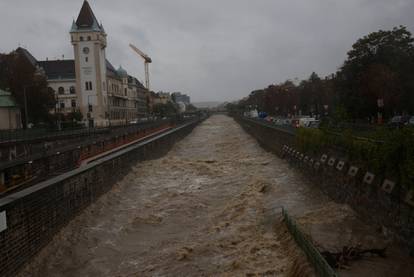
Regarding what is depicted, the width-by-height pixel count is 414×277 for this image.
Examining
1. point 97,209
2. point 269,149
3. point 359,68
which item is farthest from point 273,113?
point 97,209

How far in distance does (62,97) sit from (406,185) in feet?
307

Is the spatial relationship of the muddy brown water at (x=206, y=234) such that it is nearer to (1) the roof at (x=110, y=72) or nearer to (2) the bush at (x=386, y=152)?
(2) the bush at (x=386, y=152)

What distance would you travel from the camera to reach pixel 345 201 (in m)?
13.9

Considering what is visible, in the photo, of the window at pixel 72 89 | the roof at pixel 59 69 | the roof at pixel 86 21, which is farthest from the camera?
the roof at pixel 59 69

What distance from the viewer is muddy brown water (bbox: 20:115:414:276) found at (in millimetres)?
9672

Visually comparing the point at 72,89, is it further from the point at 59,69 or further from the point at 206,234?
the point at 206,234

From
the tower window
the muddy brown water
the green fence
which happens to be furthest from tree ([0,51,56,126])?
the green fence

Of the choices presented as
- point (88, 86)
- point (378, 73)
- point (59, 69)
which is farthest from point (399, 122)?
point (59, 69)

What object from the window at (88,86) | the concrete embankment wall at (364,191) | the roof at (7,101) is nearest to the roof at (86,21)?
the window at (88,86)

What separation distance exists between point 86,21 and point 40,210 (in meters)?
84.3

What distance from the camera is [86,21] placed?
89.1 meters

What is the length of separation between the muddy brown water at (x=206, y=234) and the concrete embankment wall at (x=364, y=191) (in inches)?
14.1

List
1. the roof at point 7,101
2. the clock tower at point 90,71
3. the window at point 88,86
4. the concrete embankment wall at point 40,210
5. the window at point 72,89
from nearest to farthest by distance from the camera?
the concrete embankment wall at point 40,210 → the roof at point 7,101 → the clock tower at point 90,71 → the window at point 88,86 → the window at point 72,89

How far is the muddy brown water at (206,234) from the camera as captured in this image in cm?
967
